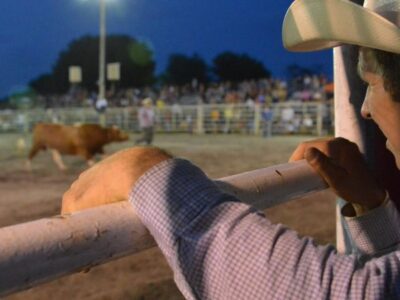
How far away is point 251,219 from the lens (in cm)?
77

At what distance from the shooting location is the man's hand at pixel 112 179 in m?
0.84

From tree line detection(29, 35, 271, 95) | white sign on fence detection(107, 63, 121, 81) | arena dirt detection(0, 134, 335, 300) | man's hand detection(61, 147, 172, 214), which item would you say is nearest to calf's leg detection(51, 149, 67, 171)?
arena dirt detection(0, 134, 335, 300)

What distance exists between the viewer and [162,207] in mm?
791

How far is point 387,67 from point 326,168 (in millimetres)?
459

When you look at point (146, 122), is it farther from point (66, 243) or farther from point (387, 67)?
point (66, 243)

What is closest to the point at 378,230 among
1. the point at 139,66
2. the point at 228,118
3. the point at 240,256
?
the point at 240,256

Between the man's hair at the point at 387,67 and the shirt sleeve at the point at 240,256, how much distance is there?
0.79ft

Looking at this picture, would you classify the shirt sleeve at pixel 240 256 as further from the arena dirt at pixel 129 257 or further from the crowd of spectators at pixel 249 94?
the crowd of spectators at pixel 249 94

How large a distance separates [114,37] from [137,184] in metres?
58.9

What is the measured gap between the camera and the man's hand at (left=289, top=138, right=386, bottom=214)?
123 centimetres

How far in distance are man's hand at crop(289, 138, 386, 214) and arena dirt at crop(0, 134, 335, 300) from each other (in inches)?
25.8

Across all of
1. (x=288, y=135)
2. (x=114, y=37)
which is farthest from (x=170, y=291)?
(x=114, y=37)

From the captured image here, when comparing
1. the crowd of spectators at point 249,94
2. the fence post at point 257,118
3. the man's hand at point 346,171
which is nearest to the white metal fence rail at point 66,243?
the man's hand at point 346,171

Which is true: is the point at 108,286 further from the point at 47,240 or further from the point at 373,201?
the point at 47,240
